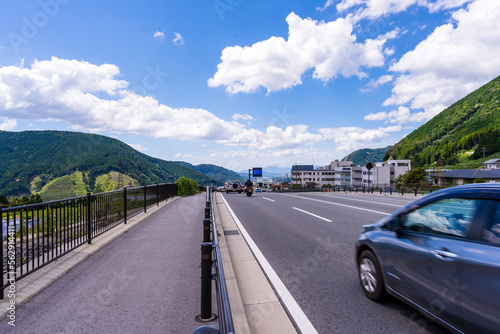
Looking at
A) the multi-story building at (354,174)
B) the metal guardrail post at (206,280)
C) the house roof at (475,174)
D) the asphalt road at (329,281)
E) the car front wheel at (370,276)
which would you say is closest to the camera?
the metal guardrail post at (206,280)

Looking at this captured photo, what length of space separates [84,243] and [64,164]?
19110 centimetres

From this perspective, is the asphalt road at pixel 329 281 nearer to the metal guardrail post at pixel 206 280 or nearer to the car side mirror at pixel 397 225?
the car side mirror at pixel 397 225

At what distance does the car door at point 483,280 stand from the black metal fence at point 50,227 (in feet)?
16.8

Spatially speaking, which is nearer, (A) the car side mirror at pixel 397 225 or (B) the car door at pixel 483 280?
(B) the car door at pixel 483 280

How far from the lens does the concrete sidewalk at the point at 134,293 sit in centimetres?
318

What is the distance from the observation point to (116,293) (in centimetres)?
402

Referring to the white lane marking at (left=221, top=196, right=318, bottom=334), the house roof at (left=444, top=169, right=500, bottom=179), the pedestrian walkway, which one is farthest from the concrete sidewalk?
the house roof at (left=444, top=169, right=500, bottom=179)

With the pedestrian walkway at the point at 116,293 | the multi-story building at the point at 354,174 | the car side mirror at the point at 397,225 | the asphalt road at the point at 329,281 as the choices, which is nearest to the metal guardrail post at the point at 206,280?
the pedestrian walkway at the point at 116,293

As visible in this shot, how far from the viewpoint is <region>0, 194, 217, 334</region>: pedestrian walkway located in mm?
3201

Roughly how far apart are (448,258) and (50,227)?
6268 mm

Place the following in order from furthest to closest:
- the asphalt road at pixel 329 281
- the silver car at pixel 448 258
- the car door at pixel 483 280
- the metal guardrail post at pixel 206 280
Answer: the asphalt road at pixel 329 281
the metal guardrail post at pixel 206 280
the silver car at pixel 448 258
the car door at pixel 483 280

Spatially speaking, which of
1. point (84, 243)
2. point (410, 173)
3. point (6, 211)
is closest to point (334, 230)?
point (84, 243)

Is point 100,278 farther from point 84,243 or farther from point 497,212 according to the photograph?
point 497,212

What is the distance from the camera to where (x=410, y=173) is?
81250mm
